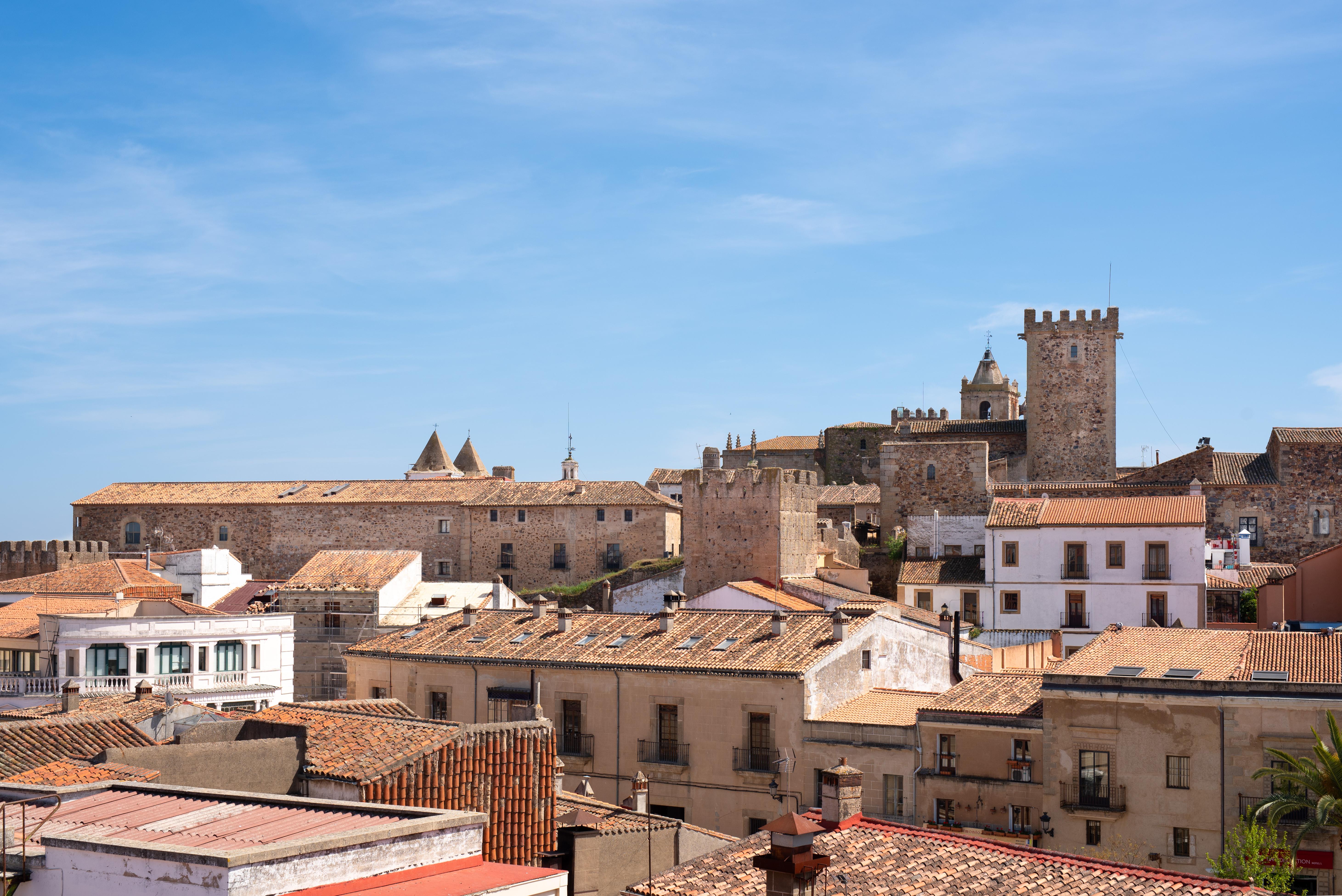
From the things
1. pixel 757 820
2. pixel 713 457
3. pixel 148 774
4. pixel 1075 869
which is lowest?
pixel 757 820

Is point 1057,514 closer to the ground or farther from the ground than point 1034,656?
farther from the ground

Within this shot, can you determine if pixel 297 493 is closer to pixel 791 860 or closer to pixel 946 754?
pixel 946 754

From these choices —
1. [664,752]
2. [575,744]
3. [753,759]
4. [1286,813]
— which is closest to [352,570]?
[575,744]

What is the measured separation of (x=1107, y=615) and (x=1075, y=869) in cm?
2662

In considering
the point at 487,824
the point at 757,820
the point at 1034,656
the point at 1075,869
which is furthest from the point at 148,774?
the point at 1034,656

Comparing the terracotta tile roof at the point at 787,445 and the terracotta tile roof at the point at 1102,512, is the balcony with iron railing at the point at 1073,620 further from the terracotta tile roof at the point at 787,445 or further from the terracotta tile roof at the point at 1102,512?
the terracotta tile roof at the point at 787,445

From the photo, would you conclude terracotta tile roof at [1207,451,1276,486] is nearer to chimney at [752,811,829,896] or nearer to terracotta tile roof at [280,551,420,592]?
terracotta tile roof at [280,551,420,592]

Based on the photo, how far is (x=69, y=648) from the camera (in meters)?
30.6

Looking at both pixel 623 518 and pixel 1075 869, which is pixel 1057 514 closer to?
pixel 623 518

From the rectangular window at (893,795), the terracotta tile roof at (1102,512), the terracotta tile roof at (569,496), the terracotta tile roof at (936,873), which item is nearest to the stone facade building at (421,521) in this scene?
the terracotta tile roof at (569,496)

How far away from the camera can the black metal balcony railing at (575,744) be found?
93.0ft

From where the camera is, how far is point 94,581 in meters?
42.5

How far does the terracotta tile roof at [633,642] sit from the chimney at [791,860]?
13.7 m

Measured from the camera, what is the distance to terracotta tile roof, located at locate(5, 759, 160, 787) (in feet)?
44.4
